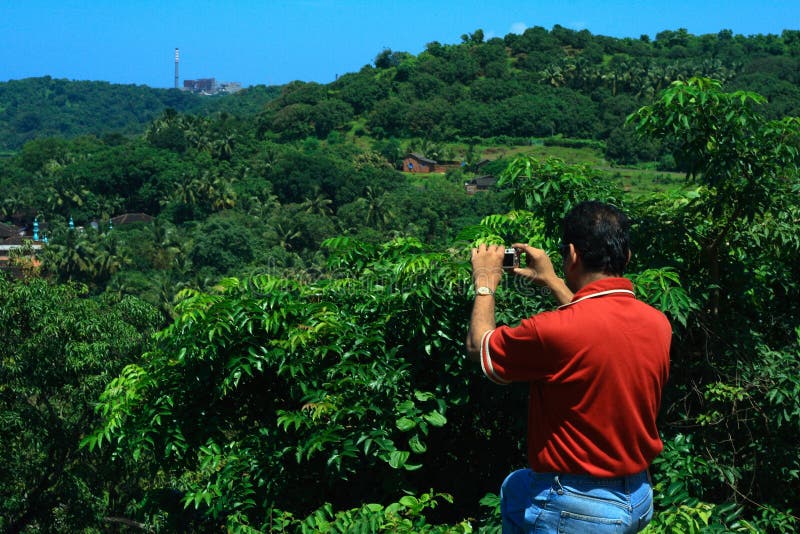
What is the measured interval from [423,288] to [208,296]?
141 cm

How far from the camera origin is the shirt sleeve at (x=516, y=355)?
2.01 meters

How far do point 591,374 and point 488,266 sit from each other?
0.54 meters

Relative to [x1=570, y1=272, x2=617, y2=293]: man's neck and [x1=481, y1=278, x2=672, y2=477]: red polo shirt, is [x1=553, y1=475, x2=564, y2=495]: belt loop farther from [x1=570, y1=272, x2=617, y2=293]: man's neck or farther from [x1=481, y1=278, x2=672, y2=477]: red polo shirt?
[x1=570, y1=272, x2=617, y2=293]: man's neck

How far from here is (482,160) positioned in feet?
259

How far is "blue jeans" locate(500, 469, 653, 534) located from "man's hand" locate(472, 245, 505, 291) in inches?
21.6

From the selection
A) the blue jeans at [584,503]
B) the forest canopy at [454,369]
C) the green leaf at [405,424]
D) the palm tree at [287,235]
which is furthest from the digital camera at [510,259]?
the palm tree at [287,235]

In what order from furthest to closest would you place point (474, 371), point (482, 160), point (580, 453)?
point (482, 160) → point (474, 371) → point (580, 453)

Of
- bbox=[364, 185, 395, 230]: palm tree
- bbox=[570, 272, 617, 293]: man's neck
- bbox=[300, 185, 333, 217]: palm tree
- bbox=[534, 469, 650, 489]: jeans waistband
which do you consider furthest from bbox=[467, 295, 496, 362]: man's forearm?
bbox=[300, 185, 333, 217]: palm tree

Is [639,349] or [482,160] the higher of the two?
[482,160]

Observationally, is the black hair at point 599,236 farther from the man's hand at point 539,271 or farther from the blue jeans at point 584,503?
the blue jeans at point 584,503

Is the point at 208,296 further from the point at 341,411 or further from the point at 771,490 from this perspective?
the point at 771,490

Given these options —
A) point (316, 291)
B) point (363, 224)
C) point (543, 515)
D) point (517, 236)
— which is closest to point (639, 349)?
point (543, 515)

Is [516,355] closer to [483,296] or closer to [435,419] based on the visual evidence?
[483,296]

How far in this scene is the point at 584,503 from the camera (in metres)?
2.03
